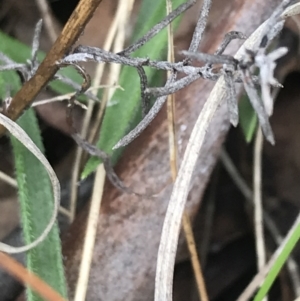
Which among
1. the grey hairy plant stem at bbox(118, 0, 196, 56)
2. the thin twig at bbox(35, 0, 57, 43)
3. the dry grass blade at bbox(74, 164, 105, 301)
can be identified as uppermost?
the thin twig at bbox(35, 0, 57, 43)

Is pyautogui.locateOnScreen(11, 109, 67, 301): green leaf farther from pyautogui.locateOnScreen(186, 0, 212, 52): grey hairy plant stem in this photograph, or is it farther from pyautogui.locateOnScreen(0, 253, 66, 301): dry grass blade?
pyautogui.locateOnScreen(186, 0, 212, 52): grey hairy plant stem

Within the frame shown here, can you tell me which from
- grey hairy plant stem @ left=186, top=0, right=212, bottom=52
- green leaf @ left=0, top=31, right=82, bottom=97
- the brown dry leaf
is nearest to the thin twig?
green leaf @ left=0, top=31, right=82, bottom=97

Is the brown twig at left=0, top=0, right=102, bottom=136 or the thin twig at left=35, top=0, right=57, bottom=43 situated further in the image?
the thin twig at left=35, top=0, right=57, bottom=43

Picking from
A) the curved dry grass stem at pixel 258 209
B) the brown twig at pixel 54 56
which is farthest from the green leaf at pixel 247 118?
the brown twig at pixel 54 56

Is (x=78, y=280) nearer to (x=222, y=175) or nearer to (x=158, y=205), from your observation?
(x=158, y=205)

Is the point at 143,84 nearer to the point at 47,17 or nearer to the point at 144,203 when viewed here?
the point at 144,203

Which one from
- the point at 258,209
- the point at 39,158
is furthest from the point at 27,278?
the point at 258,209

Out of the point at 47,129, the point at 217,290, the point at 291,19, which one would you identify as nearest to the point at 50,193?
the point at 47,129
